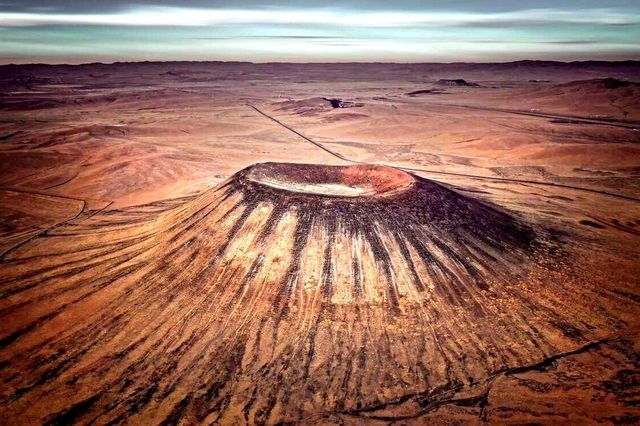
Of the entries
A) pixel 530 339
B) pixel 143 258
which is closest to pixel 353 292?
pixel 530 339

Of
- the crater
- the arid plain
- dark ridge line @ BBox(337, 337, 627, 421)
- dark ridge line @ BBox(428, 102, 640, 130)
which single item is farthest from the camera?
dark ridge line @ BBox(428, 102, 640, 130)

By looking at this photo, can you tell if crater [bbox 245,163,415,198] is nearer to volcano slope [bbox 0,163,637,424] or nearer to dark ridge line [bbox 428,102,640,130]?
volcano slope [bbox 0,163,637,424]

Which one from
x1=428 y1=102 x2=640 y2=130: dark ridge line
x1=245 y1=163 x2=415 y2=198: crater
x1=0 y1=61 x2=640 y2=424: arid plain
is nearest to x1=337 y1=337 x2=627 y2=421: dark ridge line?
x1=0 y1=61 x2=640 y2=424: arid plain

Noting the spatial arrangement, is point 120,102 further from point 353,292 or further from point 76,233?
point 353,292

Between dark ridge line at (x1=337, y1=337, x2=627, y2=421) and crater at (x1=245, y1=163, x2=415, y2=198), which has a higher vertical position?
crater at (x1=245, y1=163, x2=415, y2=198)

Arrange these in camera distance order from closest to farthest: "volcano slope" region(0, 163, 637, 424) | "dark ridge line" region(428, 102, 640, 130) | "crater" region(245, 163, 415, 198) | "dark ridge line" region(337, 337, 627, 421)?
"dark ridge line" region(337, 337, 627, 421) → "volcano slope" region(0, 163, 637, 424) → "crater" region(245, 163, 415, 198) → "dark ridge line" region(428, 102, 640, 130)

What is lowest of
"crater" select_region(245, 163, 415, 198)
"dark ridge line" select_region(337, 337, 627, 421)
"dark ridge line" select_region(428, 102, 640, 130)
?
"dark ridge line" select_region(337, 337, 627, 421)

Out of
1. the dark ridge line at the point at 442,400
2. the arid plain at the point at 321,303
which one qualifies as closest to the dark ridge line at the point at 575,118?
the arid plain at the point at 321,303

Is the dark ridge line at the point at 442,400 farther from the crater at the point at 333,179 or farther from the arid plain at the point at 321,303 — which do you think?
the crater at the point at 333,179
